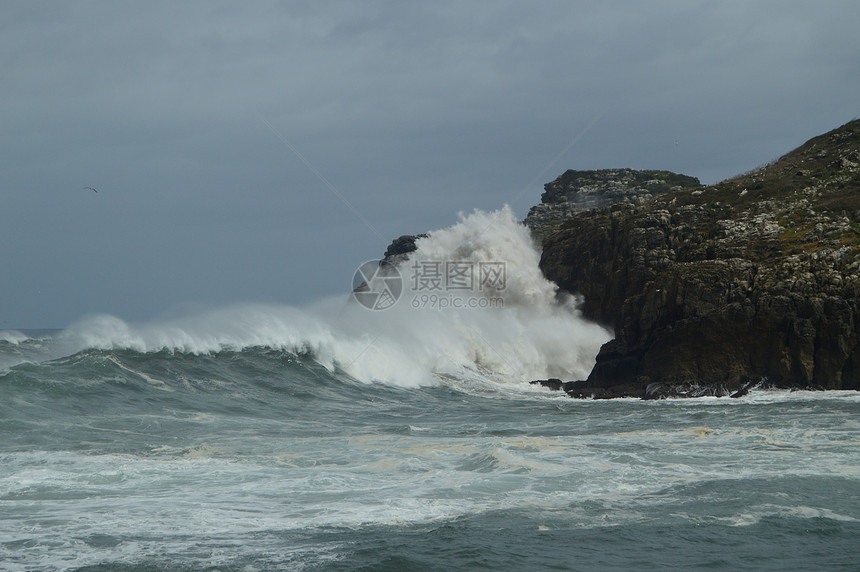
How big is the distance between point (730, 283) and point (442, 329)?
14.8 metres

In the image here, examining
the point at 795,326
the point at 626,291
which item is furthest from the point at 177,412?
the point at 626,291

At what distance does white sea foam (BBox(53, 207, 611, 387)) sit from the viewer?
33531mm

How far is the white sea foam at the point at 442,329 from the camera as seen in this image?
110 ft

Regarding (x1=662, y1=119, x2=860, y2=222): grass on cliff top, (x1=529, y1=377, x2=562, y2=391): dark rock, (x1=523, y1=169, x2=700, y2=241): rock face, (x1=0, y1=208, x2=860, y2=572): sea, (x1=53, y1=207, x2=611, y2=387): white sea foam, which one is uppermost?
(x1=523, y1=169, x2=700, y2=241): rock face

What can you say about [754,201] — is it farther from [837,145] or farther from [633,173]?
[633,173]

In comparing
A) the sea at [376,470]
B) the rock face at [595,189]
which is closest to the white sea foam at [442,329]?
the sea at [376,470]

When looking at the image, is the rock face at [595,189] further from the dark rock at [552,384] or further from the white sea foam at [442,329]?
the dark rock at [552,384]

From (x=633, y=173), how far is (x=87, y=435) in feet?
237

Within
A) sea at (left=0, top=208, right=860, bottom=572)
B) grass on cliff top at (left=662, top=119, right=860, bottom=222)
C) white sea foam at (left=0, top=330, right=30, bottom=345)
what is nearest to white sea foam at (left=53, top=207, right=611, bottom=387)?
sea at (left=0, top=208, right=860, bottom=572)

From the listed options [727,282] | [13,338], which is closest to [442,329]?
[727,282]

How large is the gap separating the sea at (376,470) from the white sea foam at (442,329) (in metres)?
0.39

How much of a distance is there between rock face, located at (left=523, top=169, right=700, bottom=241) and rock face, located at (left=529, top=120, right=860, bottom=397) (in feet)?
91.9

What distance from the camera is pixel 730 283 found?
3105 cm

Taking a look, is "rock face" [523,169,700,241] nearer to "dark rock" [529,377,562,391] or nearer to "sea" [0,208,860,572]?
"dark rock" [529,377,562,391]
